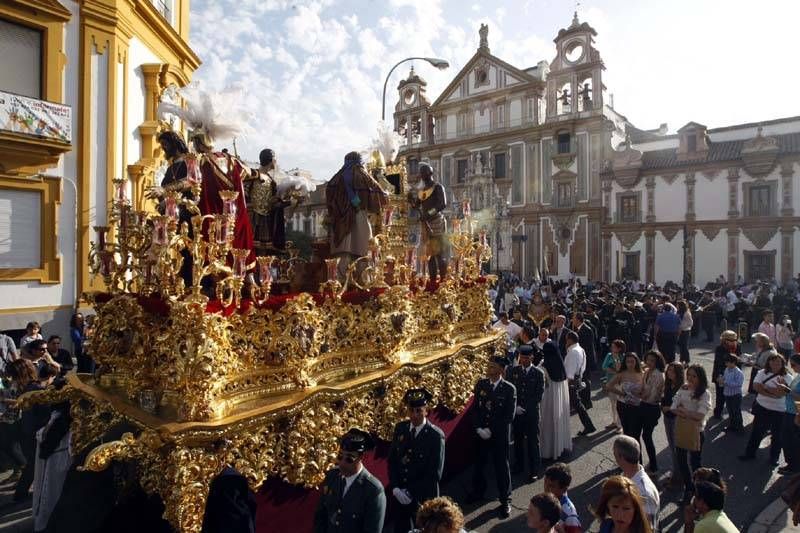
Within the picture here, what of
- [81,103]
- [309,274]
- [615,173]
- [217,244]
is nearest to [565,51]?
[615,173]

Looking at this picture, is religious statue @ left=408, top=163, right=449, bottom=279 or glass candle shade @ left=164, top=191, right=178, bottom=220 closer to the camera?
glass candle shade @ left=164, top=191, right=178, bottom=220

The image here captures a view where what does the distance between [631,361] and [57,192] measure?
13.2m

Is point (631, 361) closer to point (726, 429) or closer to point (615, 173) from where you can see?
point (726, 429)

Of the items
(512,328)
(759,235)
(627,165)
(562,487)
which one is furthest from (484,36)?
(562,487)

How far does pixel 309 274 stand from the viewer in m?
7.76

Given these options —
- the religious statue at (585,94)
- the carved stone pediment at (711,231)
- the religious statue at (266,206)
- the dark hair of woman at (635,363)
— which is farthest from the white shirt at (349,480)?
the religious statue at (585,94)

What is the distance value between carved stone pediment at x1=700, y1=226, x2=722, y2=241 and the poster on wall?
114 ft

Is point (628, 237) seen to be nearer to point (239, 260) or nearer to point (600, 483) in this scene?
point (600, 483)

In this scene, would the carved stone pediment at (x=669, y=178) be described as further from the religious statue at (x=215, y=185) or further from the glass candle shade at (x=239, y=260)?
the glass candle shade at (x=239, y=260)

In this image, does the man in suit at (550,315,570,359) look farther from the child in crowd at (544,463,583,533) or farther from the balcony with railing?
the balcony with railing

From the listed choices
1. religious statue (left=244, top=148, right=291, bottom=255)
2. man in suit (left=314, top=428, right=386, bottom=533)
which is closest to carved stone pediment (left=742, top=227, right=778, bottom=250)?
religious statue (left=244, top=148, right=291, bottom=255)

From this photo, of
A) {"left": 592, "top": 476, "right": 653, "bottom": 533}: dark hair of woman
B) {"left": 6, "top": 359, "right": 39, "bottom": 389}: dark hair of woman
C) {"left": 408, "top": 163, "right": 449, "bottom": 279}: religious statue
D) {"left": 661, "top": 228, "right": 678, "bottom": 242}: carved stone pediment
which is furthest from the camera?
{"left": 661, "top": 228, "right": 678, "bottom": 242}: carved stone pediment

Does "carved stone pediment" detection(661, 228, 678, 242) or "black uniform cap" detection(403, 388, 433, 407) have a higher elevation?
"carved stone pediment" detection(661, 228, 678, 242)

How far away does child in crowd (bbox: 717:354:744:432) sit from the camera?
8461 mm
